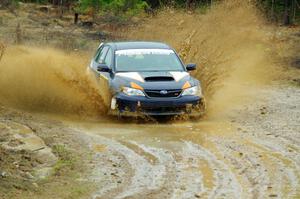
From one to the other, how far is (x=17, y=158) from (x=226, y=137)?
13.0 feet

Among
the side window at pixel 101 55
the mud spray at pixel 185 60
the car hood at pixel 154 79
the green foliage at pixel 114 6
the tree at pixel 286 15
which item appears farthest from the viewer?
the tree at pixel 286 15

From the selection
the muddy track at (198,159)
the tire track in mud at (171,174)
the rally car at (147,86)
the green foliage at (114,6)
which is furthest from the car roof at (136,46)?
the green foliage at (114,6)

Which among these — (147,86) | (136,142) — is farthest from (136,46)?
(136,142)

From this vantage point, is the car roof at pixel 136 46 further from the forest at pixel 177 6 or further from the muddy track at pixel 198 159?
the forest at pixel 177 6

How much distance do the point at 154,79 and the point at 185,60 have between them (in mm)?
6680

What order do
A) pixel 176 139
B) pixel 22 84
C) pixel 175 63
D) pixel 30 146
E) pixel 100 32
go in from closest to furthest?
pixel 30 146, pixel 176 139, pixel 175 63, pixel 22 84, pixel 100 32

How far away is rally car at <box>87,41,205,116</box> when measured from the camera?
13484 mm

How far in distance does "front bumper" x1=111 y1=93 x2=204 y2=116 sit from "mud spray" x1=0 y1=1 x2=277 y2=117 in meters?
0.72

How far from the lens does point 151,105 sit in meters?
13.4

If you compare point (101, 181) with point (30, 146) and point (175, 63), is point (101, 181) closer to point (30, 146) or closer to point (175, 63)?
point (30, 146)

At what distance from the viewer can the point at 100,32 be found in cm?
3444

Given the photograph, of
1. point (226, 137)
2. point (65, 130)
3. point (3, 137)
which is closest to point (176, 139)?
point (226, 137)

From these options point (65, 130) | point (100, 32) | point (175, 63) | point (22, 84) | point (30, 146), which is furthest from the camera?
point (100, 32)

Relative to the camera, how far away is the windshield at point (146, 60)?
47.8ft
